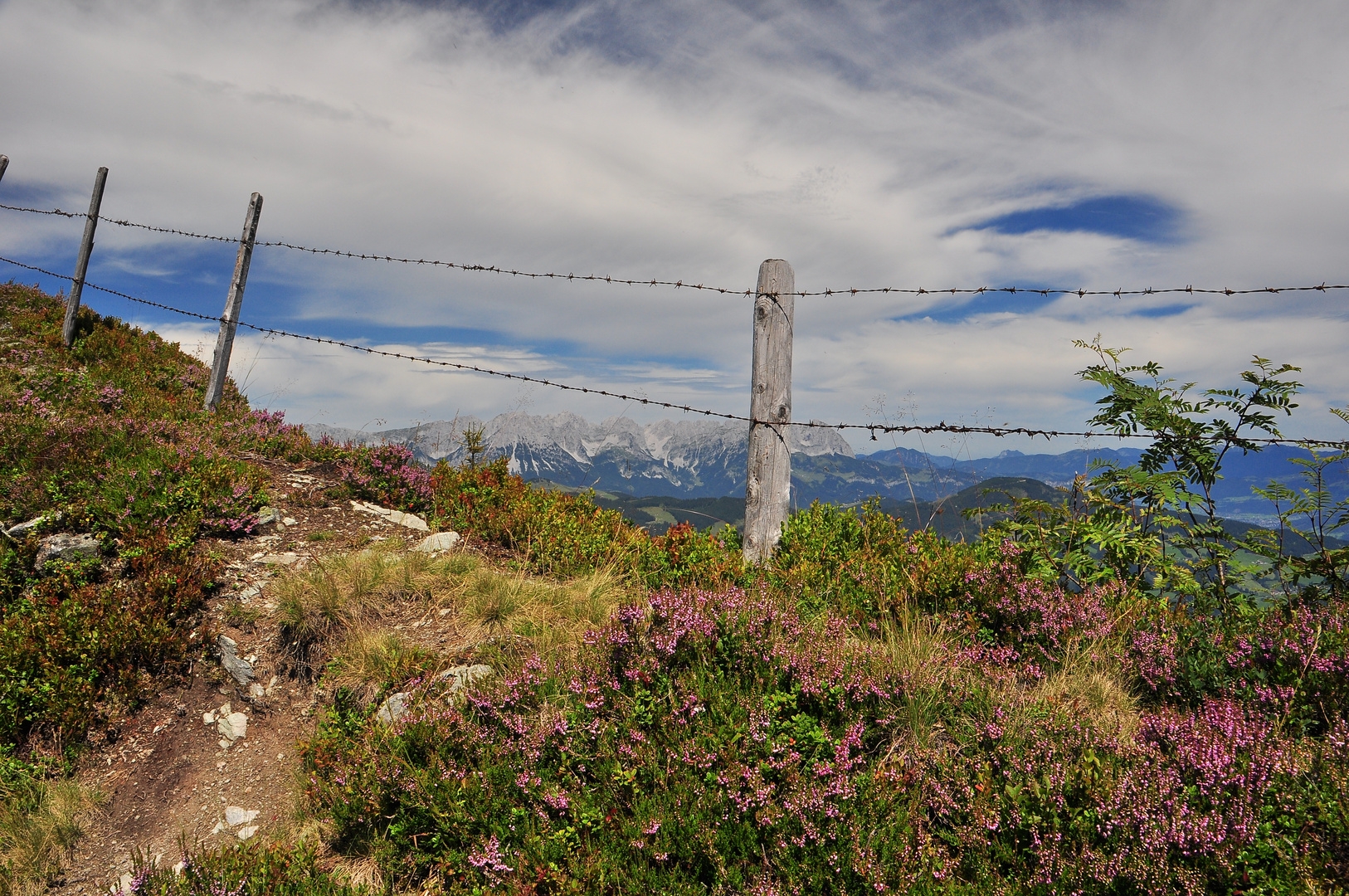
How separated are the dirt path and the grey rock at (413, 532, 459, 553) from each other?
1431 millimetres

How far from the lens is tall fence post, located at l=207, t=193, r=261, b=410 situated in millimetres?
10492

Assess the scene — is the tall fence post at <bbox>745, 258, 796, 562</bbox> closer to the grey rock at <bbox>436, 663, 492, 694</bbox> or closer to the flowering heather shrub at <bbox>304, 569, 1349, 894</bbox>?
the flowering heather shrub at <bbox>304, 569, 1349, 894</bbox>

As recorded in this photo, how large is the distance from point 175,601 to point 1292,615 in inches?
357

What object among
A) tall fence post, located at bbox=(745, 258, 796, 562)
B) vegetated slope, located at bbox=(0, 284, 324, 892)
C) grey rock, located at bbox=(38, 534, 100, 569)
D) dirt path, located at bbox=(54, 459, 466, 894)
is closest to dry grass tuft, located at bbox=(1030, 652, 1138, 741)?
tall fence post, located at bbox=(745, 258, 796, 562)

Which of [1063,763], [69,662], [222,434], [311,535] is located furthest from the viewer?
[222,434]

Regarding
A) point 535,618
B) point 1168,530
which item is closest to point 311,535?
point 535,618

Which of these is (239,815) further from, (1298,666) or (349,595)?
(1298,666)

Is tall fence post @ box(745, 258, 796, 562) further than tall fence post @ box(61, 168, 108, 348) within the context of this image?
No

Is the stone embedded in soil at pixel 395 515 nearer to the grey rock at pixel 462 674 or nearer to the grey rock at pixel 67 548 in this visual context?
the grey rock at pixel 67 548

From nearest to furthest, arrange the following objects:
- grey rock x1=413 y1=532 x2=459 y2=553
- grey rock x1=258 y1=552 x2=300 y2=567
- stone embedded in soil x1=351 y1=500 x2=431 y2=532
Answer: grey rock x1=258 y1=552 x2=300 y2=567 → grey rock x1=413 y1=532 x2=459 y2=553 → stone embedded in soil x1=351 y1=500 x2=431 y2=532

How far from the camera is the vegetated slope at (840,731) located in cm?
299

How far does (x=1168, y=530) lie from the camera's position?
5.28m

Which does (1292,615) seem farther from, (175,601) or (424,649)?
(175,601)

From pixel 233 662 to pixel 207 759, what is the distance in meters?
0.84
